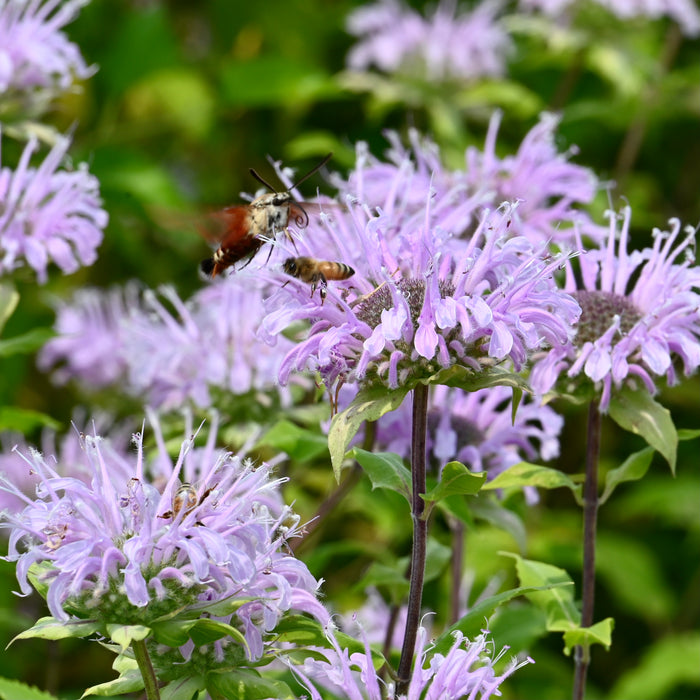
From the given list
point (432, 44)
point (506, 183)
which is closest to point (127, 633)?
point (506, 183)

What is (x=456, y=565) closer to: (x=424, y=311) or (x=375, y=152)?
(x=424, y=311)

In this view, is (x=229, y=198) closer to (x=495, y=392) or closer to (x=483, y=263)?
(x=495, y=392)

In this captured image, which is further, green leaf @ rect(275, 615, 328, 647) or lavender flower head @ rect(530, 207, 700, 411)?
lavender flower head @ rect(530, 207, 700, 411)

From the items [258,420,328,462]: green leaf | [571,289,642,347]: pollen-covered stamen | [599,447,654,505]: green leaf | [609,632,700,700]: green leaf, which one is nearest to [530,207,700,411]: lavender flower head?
[571,289,642,347]: pollen-covered stamen

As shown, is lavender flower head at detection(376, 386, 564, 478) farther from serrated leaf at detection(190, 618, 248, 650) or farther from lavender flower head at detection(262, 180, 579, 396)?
serrated leaf at detection(190, 618, 248, 650)

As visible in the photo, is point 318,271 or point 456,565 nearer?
point 318,271

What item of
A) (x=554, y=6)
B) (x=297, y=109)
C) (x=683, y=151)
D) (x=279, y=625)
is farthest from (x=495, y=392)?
(x=683, y=151)

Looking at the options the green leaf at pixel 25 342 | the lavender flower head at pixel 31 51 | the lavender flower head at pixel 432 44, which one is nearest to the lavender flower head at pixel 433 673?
the green leaf at pixel 25 342
